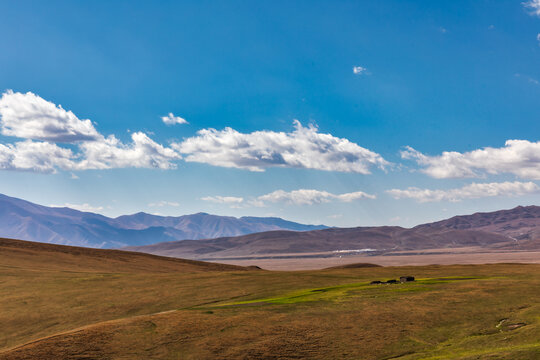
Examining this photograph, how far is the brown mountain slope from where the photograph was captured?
311 ft

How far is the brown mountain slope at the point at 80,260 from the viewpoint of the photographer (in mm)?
94750

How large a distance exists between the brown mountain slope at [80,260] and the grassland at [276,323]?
113 ft

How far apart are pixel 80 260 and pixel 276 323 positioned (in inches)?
3344

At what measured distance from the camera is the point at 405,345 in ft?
97.0

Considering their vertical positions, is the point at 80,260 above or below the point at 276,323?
above

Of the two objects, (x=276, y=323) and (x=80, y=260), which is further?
(x=80, y=260)

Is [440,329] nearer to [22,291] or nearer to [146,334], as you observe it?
[146,334]

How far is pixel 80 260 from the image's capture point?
4227 inches

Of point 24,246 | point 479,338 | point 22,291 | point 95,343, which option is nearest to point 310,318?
point 479,338

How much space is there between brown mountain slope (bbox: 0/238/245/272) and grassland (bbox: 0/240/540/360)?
34375mm

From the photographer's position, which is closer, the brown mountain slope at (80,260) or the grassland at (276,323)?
the grassland at (276,323)

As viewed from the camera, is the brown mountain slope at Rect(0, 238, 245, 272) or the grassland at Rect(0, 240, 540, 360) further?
the brown mountain slope at Rect(0, 238, 245, 272)

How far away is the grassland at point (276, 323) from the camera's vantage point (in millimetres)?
28719

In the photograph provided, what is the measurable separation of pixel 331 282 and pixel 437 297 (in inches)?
969
